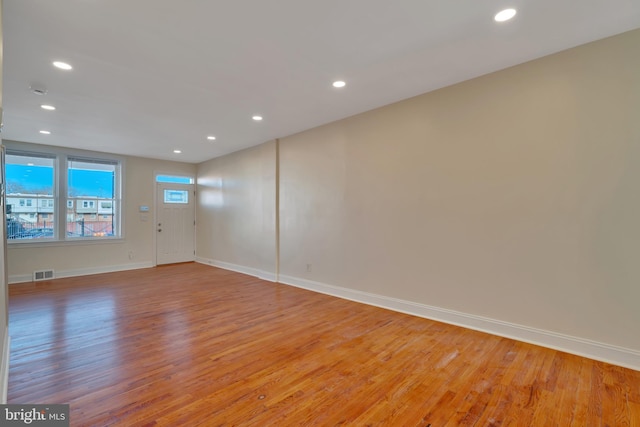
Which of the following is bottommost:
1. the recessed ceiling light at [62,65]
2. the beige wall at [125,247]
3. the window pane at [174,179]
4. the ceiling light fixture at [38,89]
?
the beige wall at [125,247]

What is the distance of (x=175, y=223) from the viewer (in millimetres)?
7457

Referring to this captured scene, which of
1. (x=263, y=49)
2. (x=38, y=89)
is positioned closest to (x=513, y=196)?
(x=263, y=49)

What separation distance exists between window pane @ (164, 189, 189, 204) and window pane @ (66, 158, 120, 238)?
1.08m

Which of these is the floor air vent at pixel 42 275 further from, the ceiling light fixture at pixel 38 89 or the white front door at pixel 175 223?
the ceiling light fixture at pixel 38 89

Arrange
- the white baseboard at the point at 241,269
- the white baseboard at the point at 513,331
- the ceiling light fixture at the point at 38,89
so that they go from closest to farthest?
the white baseboard at the point at 513,331
the ceiling light fixture at the point at 38,89
the white baseboard at the point at 241,269

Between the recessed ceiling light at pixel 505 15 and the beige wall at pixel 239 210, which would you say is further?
the beige wall at pixel 239 210

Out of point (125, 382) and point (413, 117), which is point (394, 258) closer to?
point (413, 117)

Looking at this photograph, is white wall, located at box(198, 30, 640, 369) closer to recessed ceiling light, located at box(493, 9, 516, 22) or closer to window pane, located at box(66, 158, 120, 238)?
recessed ceiling light, located at box(493, 9, 516, 22)

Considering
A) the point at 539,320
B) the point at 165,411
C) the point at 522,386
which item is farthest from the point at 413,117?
the point at 165,411

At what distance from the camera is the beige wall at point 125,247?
547cm

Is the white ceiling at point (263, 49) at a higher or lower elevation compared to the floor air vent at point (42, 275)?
higher

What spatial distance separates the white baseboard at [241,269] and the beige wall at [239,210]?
20 millimetres

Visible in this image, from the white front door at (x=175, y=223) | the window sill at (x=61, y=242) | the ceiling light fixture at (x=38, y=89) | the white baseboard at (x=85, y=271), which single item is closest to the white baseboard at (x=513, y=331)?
the ceiling light fixture at (x=38, y=89)

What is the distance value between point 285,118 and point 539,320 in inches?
154
